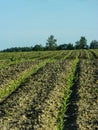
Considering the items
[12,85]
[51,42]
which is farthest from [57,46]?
[12,85]

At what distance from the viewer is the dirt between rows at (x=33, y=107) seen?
13426mm

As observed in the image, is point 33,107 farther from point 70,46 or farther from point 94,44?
point 94,44

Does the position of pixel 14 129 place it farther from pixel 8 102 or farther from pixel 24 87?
pixel 24 87

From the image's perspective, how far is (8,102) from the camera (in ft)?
55.0

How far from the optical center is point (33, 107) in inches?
619

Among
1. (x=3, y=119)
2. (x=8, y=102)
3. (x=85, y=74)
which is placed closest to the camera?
(x=3, y=119)

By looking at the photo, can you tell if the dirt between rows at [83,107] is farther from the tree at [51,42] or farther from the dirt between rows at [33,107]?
the tree at [51,42]

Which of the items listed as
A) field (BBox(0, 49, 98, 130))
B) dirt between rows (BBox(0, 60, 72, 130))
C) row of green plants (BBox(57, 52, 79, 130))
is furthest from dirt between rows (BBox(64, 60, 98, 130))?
dirt between rows (BBox(0, 60, 72, 130))

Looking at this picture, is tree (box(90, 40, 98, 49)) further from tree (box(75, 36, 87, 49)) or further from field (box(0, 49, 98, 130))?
field (box(0, 49, 98, 130))

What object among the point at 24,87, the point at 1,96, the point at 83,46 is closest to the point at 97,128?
the point at 1,96

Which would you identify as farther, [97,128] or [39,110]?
[39,110]

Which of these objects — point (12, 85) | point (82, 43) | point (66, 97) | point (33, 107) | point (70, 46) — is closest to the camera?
point (33, 107)

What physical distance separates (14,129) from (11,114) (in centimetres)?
187

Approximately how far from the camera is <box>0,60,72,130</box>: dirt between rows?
13.4 metres
